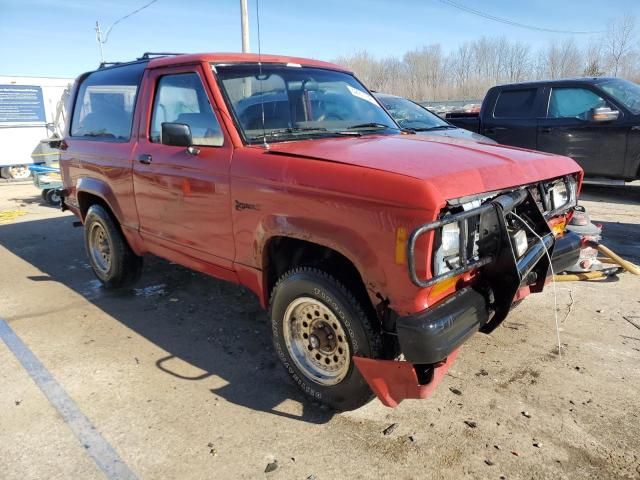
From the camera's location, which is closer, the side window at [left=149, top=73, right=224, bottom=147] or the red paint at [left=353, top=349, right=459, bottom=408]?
the red paint at [left=353, top=349, right=459, bottom=408]

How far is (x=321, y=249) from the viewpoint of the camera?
116 inches

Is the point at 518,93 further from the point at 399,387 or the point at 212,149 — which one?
the point at 399,387

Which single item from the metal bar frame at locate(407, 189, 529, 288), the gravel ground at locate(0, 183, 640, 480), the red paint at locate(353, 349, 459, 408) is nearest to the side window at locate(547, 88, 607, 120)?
the gravel ground at locate(0, 183, 640, 480)

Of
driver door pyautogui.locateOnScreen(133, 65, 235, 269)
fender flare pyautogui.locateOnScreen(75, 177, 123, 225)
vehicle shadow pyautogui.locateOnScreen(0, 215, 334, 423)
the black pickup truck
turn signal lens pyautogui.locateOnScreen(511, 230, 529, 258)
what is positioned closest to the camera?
turn signal lens pyautogui.locateOnScreen(511, 230, 529, 258)

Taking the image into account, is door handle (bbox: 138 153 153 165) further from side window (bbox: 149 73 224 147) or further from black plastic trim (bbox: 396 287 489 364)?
black plastic trim (bbox: 396 287 489 364)

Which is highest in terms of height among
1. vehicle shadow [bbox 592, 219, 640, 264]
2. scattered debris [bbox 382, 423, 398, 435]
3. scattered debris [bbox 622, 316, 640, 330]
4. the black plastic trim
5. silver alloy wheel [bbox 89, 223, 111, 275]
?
the black plastic trim

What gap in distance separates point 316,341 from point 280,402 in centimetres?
48

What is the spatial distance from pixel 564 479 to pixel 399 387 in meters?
0.89

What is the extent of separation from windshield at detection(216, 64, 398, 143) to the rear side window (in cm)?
122

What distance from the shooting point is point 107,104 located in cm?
472

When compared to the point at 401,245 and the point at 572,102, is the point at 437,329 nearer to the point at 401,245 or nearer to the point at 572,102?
the point at 401,245

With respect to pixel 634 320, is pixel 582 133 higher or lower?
higher

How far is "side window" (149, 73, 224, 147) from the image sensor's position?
338cm

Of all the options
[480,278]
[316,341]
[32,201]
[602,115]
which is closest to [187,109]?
[316,341]
